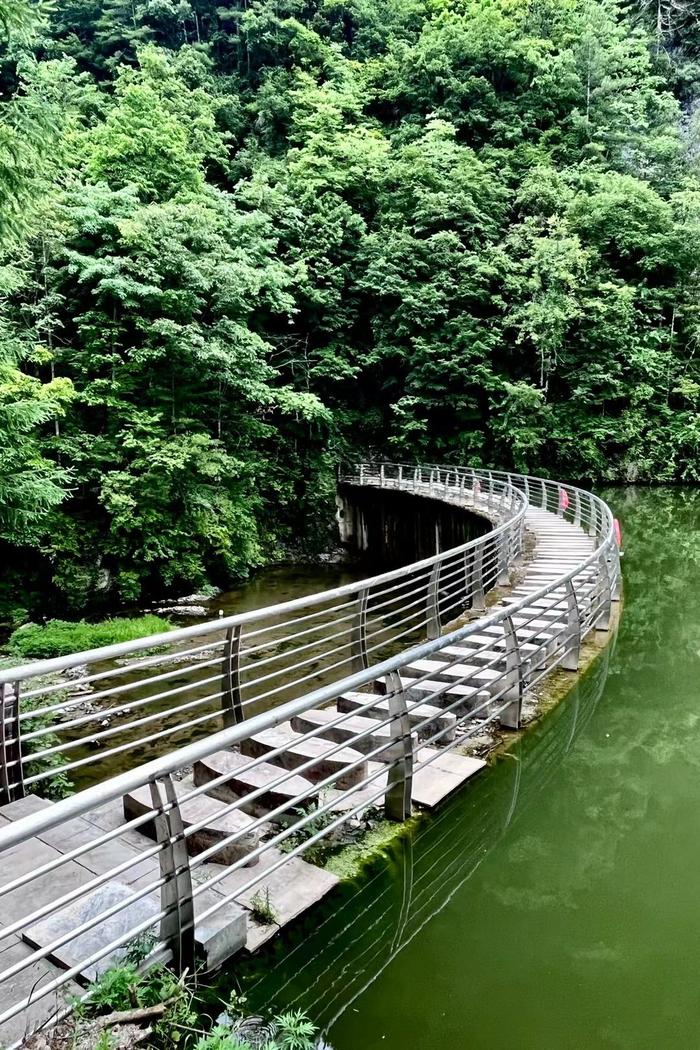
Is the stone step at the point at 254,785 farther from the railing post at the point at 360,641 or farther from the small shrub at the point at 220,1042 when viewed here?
the railing post at the point at 360,641

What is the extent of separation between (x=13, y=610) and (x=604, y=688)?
13.0 m

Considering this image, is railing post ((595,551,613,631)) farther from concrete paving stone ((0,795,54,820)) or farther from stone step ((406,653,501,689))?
concrete paving stone ((0,795,54,820))

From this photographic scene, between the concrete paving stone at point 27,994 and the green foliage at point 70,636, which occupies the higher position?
the concrete paving stone at point 27,994

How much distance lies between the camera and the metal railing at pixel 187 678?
386 cm

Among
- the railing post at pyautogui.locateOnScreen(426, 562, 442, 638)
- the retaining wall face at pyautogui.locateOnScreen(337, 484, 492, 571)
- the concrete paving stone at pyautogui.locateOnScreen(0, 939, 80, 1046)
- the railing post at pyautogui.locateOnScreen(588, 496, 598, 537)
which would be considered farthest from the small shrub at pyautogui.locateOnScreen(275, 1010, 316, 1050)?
the retaining wall face at pyautogui.locateOnScreen(337, 484, 492, 571)

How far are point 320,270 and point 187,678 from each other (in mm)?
18389

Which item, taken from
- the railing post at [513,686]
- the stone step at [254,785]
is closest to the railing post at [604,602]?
the railing post at [513,686]

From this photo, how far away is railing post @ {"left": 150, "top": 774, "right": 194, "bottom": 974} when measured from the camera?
2.42 meters

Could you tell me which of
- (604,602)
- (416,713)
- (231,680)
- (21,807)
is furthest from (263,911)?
(604,602)

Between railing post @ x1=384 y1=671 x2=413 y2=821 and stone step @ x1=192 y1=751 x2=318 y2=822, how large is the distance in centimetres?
47

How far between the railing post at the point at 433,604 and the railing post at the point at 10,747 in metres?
4.32

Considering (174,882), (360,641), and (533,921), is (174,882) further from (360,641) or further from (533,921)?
(360,641)

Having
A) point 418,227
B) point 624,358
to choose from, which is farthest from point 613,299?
point 418,227

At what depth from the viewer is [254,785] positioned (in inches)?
148
